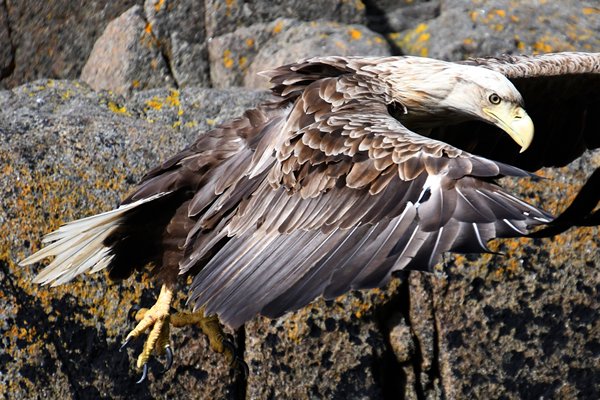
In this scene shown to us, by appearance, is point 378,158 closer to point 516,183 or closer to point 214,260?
point 214,260

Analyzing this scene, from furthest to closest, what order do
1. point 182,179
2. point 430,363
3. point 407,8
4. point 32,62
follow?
point 407,8
point 32,62
point 430,363
point 182,179

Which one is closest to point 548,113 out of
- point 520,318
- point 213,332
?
point 520,318

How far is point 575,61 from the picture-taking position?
4.96 meters

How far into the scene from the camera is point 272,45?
574 centimetres

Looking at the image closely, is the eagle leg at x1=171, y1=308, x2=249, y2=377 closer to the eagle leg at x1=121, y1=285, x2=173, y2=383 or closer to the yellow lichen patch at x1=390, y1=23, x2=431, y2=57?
the eagle leg at x1=121, y1=285, x2=173, y2=383

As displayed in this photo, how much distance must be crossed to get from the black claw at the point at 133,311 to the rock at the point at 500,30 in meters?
1.85

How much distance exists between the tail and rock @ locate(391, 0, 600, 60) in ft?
6.00

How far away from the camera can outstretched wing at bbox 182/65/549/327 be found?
3.58m

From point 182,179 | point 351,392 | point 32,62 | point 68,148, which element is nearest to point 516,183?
point 351,392

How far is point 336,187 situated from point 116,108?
1691mm

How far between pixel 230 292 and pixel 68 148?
1.31m

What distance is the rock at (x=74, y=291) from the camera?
461cm

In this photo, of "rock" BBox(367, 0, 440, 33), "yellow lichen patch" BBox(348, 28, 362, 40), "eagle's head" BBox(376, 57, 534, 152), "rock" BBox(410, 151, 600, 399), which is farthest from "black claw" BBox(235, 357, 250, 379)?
"rock" BBox(367, 0, 440, 33)

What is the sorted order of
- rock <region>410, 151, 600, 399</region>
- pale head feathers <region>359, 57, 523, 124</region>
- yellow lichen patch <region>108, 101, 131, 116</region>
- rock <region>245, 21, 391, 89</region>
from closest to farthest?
1. pale head feathers <region>359, 57, 523, 124</region>
2. rock <region>410, 151, 600, 399</region>
3. yellow lichen patch <region>108, 101, 131, 116</region>
4. rock <region>245, 21, 391, 89</region>
